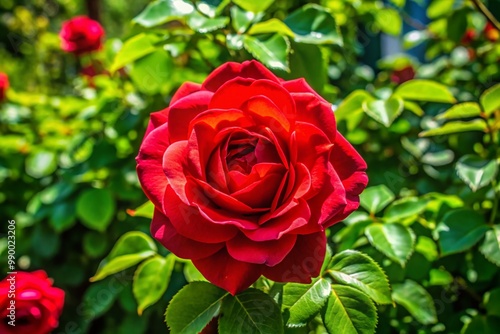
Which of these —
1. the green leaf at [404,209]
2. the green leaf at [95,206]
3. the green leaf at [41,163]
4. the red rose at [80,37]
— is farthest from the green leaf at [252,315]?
the red rose at [80,37]

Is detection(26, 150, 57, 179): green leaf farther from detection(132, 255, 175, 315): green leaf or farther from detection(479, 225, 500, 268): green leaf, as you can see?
detection(479, 225, 500, 268): green leaf

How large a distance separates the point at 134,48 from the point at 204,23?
18cm

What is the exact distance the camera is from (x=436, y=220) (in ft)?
3.49

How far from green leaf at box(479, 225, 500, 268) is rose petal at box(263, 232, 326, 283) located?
0.40 metres

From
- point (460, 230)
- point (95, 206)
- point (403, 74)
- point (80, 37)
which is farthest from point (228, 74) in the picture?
point (80, 37)

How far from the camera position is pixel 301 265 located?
659mm

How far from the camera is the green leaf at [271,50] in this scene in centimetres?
90

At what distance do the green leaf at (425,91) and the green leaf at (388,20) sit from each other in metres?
0.60

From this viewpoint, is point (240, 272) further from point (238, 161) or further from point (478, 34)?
point (478, 34)

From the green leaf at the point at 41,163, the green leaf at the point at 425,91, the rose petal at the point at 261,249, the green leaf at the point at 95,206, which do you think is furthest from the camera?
the green leaf at the point at 41,163

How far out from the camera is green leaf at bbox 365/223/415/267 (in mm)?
889

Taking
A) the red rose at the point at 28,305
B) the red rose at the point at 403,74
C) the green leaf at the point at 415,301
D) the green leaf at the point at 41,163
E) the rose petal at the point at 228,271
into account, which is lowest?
the green leaf at the point at 41,163

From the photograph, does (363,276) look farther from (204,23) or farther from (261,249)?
(204,23)

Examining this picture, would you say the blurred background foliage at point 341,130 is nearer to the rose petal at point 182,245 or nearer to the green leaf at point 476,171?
the green leaf at point 476,171
